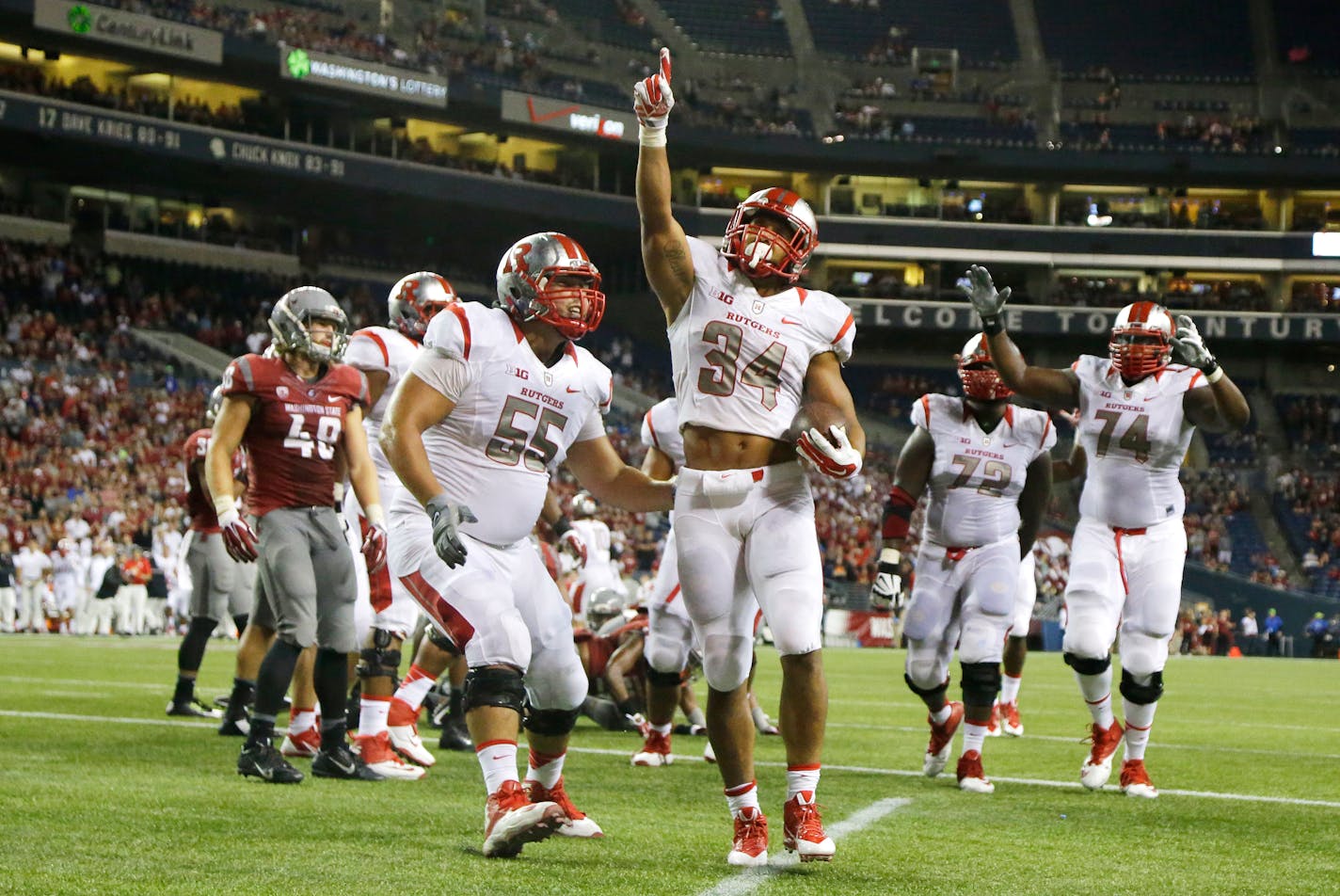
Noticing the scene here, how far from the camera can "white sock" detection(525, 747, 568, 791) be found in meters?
5.62

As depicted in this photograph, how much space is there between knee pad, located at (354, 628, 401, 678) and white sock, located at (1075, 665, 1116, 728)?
137 inches

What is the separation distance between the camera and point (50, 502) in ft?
82.8

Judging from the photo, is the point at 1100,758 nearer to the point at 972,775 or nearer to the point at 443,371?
the point at 972,775

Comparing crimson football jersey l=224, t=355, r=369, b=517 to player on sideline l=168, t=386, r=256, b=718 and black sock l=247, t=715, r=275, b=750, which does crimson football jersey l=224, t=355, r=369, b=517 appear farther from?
player on sideline l=168, t=386, r=256, b=718

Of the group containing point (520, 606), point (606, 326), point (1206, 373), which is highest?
point (606, 326)

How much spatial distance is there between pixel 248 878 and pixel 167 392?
2712cm

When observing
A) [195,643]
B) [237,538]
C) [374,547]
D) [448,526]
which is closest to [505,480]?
[448,526]

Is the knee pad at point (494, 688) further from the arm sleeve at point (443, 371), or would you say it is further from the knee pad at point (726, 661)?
the arm sleeve at point (443, 371)

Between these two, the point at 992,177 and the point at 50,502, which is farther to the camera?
the point at 992,177

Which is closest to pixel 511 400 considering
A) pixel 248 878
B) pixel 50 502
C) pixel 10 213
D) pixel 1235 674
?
pixel 248 878

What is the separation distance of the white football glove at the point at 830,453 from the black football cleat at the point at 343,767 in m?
3.19

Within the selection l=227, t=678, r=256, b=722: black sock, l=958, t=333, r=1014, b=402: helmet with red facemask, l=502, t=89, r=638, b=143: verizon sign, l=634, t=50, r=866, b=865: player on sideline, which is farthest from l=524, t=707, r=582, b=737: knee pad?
l=502, t=89, r=638, b=143: verizon sign

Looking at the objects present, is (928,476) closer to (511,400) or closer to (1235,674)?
(511,400)

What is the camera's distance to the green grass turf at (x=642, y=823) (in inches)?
184
